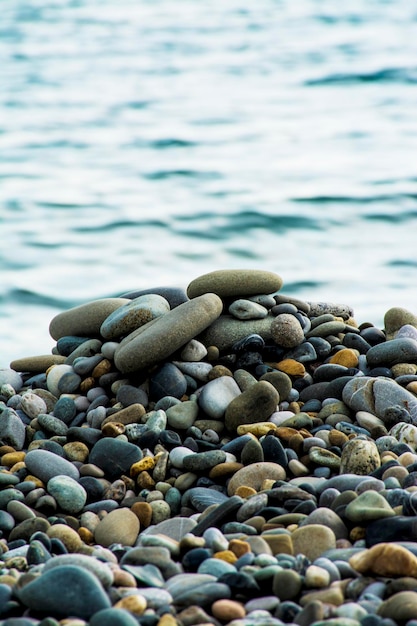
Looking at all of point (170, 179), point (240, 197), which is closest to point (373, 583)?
point (240, 197)

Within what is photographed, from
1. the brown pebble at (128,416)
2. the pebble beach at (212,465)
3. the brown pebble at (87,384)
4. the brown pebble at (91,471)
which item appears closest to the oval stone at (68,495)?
the pebble beach at (212,465)

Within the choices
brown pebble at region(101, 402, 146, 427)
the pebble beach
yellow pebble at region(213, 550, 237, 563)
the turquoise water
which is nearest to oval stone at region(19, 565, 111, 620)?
the pebble beach

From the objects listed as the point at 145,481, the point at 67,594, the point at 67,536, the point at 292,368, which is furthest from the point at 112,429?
the point at 67,594

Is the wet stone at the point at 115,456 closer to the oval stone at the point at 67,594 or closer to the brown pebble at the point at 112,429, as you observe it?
the brown pebble at the point at 112,429

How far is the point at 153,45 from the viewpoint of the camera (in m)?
14.8

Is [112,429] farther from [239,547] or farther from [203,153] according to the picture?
[203,153]

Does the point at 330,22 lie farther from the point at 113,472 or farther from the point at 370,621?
the point at 370,621

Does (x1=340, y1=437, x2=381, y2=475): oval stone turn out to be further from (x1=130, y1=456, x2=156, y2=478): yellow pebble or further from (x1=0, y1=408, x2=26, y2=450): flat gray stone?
(x1=0, y1=408, x2=26, y2=450): flat gray stone

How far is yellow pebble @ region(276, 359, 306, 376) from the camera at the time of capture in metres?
3.29

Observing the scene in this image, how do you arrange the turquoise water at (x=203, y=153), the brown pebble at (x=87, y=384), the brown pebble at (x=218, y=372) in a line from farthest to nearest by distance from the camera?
the turquoise water at (x=203, y=153), the brown pebble at (x=87, y=384), the brown pebble at (x=218, y=372)

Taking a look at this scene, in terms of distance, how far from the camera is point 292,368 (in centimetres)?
329

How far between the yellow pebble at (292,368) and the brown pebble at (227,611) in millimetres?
1507

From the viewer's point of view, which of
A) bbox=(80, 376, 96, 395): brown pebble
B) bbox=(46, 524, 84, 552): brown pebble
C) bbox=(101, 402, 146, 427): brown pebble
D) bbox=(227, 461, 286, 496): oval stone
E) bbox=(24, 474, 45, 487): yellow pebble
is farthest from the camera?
bbox=(80, 376, 96, 395): brown pebble

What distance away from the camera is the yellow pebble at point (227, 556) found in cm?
208
